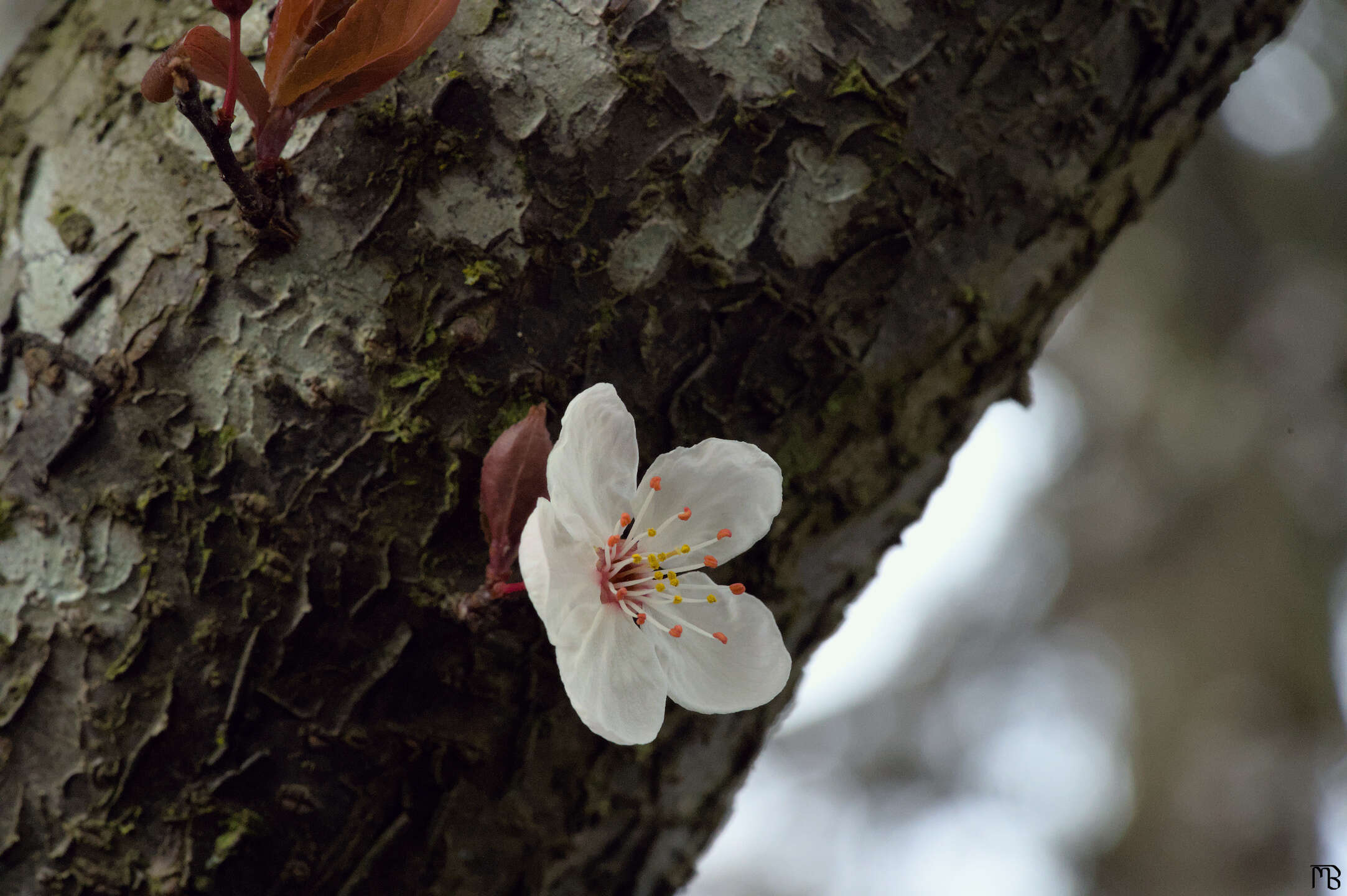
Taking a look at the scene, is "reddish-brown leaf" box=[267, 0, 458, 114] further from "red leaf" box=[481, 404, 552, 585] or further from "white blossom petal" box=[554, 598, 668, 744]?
"white blossom petal" box=[554, 598, 668, 744]

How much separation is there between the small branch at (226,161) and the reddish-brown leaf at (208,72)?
0.05 ft

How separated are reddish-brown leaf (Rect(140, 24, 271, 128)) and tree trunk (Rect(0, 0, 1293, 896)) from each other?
0.07 m

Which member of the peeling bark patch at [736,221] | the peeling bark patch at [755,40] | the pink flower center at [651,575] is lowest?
the pink flower center at [651,575]

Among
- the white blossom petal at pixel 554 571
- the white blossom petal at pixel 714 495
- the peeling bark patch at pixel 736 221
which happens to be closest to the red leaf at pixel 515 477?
the white blossom petal at pixel 554 571

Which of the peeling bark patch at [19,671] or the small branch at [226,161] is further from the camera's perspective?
the peeling bark patch at [19,671]

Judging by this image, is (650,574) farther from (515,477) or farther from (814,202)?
(814,202)

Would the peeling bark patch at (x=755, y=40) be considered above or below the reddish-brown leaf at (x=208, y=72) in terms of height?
below

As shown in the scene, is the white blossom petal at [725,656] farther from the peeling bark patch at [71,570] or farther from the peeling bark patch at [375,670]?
the peeling bark patch at [71,570]

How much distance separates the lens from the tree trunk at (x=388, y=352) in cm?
86

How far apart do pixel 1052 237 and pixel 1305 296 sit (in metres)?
4.42

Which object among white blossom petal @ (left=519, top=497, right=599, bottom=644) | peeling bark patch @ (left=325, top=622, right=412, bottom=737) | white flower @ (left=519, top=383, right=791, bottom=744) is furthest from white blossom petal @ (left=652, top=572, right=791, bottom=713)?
peeling bark patch @ (left=325, top=622, right=412, bottom=737)

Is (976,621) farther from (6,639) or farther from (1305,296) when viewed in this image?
(6,639)

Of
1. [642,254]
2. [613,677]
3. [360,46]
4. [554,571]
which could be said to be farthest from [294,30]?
[613,677]

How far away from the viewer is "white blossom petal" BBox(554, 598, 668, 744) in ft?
2.42
